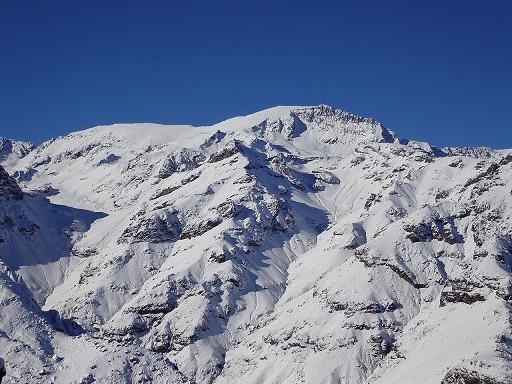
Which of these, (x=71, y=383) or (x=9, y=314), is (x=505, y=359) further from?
(x=9, y=314)

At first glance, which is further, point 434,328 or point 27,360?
point 434,328

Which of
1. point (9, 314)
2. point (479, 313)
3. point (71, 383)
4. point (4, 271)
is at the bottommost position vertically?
point (71, 383)

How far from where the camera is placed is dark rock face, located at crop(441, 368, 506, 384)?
143m

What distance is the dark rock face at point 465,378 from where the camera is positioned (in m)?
143

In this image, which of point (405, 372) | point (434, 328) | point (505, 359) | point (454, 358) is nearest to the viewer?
point (505, 359)

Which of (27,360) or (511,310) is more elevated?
(511,310)

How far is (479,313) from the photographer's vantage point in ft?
607

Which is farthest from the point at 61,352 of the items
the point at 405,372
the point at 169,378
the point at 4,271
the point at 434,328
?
the point at 434,328

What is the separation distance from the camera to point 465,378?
145875 mm

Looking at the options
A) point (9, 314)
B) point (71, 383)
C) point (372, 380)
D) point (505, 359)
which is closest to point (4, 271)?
point (9, 314)

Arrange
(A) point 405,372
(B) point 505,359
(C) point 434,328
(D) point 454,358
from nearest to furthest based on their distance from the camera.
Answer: (B) point 505,359 → (D) point 454,358 → (A) point 405,372 → (C) point 434,328

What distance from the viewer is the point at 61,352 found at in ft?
560

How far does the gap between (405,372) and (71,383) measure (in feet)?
251

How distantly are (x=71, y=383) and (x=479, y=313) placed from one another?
9856cm
